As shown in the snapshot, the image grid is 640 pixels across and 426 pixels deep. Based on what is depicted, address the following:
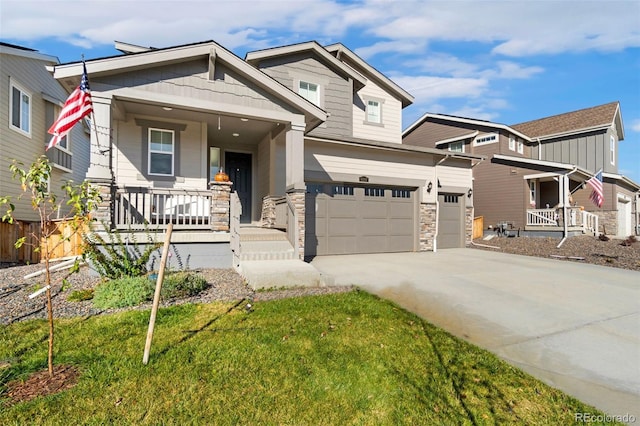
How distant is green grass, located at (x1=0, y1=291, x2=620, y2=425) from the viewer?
8.07 ft

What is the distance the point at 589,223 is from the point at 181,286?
67.7ft

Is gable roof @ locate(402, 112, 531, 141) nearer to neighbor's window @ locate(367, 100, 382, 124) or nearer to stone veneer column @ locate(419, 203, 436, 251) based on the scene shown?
neighbor's window @ locate(367, 100, 382, 124)

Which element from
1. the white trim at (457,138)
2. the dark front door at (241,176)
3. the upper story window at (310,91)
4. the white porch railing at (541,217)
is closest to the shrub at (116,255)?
the dark front door at (241,176)

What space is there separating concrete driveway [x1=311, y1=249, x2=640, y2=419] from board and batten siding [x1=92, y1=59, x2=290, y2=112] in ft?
15.9

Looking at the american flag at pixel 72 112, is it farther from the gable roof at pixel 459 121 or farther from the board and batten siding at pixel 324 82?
the gable roof at pixel 459 121

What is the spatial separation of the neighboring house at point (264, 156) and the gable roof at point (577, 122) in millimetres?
13067

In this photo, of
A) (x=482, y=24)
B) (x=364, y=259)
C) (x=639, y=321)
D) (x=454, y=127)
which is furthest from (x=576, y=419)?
(x=454, y=127)

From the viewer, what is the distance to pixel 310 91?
40.1ft

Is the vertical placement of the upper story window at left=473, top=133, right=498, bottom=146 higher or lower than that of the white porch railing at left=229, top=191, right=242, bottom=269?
higher

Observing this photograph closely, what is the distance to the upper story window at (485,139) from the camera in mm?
18611

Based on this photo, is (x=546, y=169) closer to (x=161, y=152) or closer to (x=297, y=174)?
(x=297, y=174)

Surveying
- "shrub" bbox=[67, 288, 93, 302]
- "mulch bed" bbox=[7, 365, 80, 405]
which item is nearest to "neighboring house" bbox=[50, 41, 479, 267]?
"shrub" bbox=[67, 288, 93, 302]

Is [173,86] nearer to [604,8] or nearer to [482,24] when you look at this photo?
[482,24]

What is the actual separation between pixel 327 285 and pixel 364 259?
366cm
